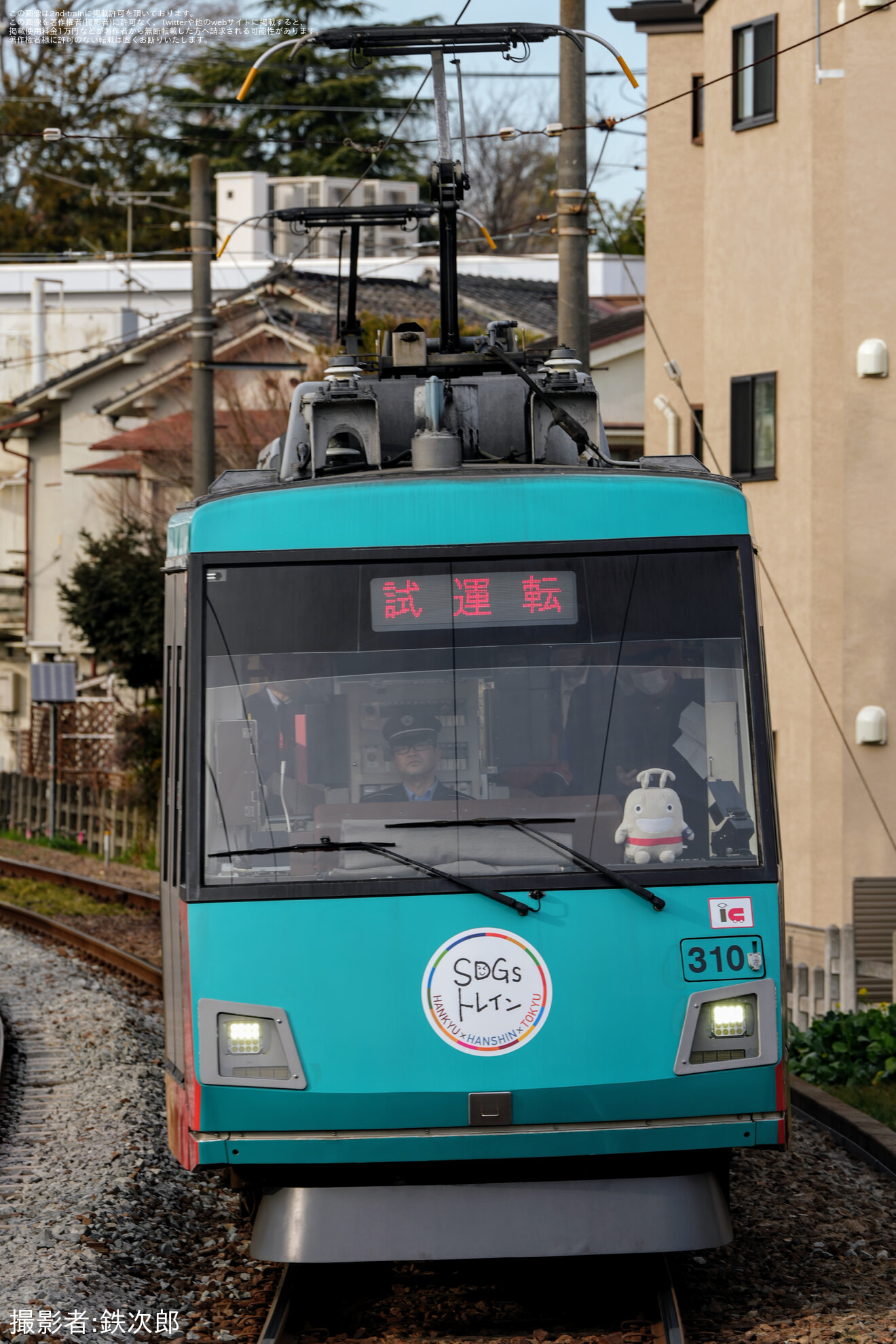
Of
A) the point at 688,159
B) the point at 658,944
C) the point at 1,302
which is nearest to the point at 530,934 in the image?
the point at 658,944

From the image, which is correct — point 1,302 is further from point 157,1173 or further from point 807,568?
point 157,1173

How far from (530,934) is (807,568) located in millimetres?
11673

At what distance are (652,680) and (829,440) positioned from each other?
11418 mm

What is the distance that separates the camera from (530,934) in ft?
19.5

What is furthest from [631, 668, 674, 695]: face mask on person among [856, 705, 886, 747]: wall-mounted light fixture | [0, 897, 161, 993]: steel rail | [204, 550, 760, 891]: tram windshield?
[856, 705, 886, 747]: wall-mounted light fixture

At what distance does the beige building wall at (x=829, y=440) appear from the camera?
16766 mm

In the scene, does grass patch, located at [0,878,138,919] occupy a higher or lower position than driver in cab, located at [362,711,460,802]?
lower

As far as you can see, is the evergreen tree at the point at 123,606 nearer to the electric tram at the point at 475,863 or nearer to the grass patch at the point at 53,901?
the grass patch at the point at 53,901

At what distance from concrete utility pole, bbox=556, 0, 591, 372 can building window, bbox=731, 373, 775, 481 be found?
5.10m

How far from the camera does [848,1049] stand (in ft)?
37.3

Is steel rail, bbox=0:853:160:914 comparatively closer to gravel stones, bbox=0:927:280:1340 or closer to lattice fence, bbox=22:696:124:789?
lattice fence, bbox=22:696:124:789

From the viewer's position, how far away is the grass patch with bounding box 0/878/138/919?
20062mm

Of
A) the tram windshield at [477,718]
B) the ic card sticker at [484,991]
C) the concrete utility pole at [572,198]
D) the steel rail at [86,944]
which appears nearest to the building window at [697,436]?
the concrete utility pole at [572,198]

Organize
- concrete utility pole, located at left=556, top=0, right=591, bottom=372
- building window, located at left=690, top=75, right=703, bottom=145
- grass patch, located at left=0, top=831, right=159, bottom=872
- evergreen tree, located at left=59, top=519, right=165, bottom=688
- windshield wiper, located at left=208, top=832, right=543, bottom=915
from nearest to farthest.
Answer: windshield wiper, located at left=208, top=832, right=543, bottom=915 → concrete utility pole, located at left=556, top=0, right=591, bottom=372 → building window, located at left=690, top=75, right=703, bottom=145 → grass patch, located at left=0, top=831, right=159, bottom=872 → evergreen tree, located at left=59, top=519, right=165, bottom=688
